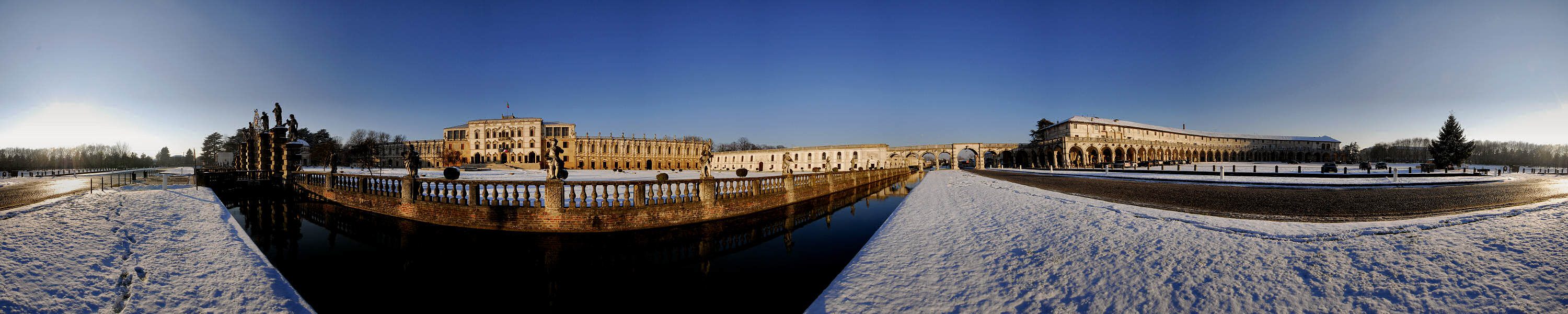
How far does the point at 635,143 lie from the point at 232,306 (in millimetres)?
83570

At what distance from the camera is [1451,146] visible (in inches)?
1676

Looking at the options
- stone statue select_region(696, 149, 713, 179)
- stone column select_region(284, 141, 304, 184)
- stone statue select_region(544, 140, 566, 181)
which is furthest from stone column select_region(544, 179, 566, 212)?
stone column select_region(284, 141, 304, 184)

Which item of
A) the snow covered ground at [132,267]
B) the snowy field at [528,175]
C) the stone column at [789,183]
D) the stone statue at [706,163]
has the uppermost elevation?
the stone statue at [706,163]

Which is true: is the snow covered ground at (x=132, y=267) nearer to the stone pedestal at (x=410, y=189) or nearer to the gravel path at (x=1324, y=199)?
the stone pedestal at (x=410, y=189)

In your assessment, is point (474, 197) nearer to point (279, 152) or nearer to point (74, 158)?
point (279, 152)

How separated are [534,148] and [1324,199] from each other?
8803cm

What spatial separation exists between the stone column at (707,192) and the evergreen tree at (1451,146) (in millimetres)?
70254

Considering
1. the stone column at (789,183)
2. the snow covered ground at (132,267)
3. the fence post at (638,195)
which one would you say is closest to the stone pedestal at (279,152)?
the snow covered ground at (132,267)

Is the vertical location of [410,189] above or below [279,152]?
below

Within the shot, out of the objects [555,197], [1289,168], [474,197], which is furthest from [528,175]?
[1289,168]

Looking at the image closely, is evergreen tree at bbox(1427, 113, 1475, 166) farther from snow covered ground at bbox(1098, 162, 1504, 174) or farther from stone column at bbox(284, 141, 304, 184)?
stone column at bbox(284, 141, 304, 184)

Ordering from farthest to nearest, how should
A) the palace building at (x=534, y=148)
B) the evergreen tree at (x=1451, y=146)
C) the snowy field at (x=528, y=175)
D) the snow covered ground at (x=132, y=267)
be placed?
the palace building at (x=534, y=148), the evergreen tree at (x=1451, y=146), the snowy field at (x=528, y=175), the snow covered ground at (x=132, y=267)

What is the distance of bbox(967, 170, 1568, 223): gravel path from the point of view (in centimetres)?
835

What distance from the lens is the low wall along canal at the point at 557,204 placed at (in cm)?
836
